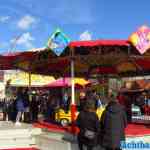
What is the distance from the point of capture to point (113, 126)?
1060 centimetres

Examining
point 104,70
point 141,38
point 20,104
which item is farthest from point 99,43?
point 104,70

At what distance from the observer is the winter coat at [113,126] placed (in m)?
10.6

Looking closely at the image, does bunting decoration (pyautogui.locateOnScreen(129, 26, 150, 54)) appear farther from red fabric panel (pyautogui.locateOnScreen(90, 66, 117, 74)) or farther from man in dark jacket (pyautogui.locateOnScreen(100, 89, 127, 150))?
red fabric panel (pyautogui.locateOnScreen(90, 66, 117, 74))

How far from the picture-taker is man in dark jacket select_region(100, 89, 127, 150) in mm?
10539

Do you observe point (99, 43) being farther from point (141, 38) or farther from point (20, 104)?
point (20, 104)

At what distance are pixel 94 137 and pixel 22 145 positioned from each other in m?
5.51

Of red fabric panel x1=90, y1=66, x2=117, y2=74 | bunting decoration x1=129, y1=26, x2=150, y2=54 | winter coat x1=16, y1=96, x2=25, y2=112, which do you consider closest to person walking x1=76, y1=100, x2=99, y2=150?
bunting decoration x1=129, y1=26, x2=150, y2=54

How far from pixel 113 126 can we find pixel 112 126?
29mm

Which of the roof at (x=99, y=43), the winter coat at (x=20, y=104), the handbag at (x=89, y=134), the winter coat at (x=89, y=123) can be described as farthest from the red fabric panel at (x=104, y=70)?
the handbag at (x=89, y=134)

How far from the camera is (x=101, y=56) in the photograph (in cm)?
1571

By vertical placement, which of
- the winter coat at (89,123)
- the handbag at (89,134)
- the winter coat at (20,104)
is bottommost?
the handbag at (89,134)

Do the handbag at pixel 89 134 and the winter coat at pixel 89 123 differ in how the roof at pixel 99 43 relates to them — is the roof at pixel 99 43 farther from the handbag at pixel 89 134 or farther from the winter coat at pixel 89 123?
the handbag at pixel 89 134

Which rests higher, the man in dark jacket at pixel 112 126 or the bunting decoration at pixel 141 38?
the bunting decoration at pixel 141 38

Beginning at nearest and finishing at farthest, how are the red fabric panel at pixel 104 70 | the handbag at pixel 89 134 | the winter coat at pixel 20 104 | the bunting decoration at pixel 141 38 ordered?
the handbag at pixel 89 134 < the bunting decoration at pixel 141 38 < the winter coat at pixel 20 104 < the red fabric panel at pixel 104 70
